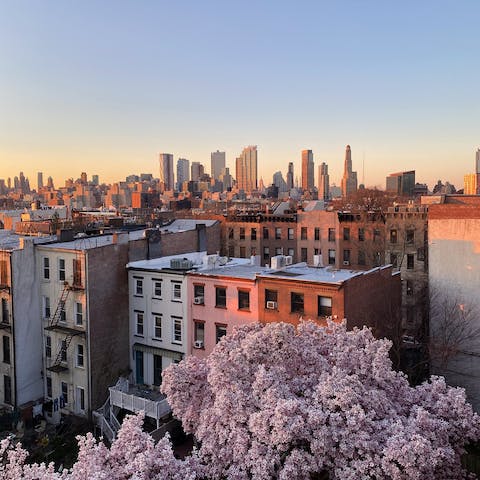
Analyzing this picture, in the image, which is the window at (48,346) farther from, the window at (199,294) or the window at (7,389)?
the window at (199,294)

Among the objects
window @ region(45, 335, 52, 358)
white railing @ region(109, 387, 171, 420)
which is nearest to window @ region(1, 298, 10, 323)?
window @ region(45, 335, 52, 358)

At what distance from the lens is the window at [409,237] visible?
179 feet

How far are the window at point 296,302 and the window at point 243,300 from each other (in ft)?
10.7

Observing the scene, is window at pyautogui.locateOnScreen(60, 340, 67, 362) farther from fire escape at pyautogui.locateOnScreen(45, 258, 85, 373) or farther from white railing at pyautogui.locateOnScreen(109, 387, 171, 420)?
white railing at pyautogui.locateOnScreen(109, 387, 171, 420)

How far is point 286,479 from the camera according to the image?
15.7 meters

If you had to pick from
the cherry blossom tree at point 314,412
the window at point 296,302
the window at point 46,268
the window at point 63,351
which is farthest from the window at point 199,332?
the cherry blossom tree at point 314,412

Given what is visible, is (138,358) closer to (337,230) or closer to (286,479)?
(286,479)

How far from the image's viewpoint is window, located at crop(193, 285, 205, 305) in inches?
1379

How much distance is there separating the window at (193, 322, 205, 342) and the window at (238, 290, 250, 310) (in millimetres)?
3333

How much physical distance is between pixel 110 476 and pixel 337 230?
54.3 meters

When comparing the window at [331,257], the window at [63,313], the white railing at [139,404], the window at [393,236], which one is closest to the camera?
the white railing at [139,404]

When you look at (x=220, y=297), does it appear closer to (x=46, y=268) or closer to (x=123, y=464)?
A: (x=46, y=268)

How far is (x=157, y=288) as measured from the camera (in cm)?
3747

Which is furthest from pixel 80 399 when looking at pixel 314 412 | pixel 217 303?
pixel 314 412
